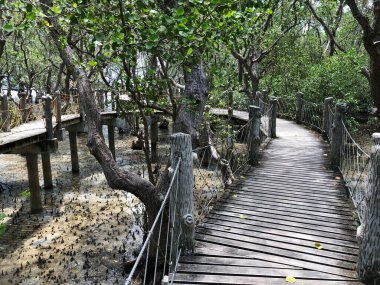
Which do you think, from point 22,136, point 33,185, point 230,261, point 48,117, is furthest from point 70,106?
point 230,261

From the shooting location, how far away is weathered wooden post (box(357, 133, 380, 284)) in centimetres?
431

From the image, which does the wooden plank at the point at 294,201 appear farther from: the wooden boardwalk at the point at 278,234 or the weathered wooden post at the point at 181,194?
the weathered wooden post at the point at 181,194

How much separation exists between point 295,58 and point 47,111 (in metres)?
15.3

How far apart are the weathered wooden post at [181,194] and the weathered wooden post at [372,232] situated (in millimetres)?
2208

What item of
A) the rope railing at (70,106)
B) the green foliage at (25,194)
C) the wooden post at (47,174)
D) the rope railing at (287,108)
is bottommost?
the green foliage at (25,194)

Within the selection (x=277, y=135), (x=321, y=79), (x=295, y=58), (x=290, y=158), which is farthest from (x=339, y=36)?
(x=290, y=158)

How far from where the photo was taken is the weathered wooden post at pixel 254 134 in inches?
357

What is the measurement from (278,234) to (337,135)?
163 inches

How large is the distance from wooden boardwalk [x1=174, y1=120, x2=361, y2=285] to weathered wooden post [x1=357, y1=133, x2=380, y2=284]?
0.23 m

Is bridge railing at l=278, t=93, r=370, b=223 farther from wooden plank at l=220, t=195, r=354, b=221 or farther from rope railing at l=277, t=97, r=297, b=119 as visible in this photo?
wooden plank at l=220, t=195, r=354, b=221

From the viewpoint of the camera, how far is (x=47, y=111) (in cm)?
1152

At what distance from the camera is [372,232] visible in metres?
4.35

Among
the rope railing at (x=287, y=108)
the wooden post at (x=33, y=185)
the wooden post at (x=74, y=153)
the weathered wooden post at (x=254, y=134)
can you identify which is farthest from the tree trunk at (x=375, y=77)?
the wooden post at (x=74, y=153)

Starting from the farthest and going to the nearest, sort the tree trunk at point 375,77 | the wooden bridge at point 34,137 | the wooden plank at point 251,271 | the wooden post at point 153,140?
the wooden post at point 153,140 → the wooden bridge at point 34,137 → the tree trunk at point 375,77 → the wooden plank at point 251,271
